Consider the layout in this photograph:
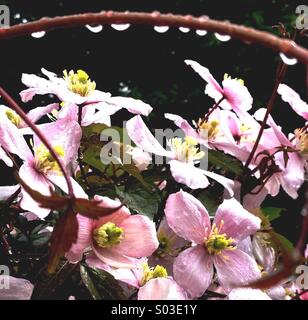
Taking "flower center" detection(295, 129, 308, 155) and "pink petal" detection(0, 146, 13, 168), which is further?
"flower center" detection(295, 129, 308, 155)

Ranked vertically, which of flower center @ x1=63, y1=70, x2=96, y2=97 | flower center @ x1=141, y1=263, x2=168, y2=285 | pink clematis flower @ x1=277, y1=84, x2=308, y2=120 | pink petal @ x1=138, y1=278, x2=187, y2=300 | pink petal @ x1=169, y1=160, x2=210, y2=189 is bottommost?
flower center @ x1=141, y1=263, x2=168, y2=285

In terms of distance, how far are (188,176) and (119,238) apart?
0.07 m

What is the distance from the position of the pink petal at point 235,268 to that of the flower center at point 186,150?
0.09 m

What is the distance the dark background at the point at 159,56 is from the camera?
7.88ft

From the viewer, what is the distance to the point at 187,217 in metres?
0.44

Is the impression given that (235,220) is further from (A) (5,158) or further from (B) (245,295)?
(A) (5,158)

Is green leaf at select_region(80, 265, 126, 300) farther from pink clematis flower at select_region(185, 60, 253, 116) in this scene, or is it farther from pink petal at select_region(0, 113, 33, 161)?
pink clematis flower at select_region(185, 60, 253, 116)

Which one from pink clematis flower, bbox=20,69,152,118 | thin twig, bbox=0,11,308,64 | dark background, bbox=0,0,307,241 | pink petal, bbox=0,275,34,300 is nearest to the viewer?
thin twig, bbox=0,11,308,64

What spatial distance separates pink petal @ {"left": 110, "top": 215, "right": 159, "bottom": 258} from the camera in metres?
0.41

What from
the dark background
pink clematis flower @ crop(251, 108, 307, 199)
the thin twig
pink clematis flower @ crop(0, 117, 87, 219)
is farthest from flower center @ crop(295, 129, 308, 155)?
the dark background

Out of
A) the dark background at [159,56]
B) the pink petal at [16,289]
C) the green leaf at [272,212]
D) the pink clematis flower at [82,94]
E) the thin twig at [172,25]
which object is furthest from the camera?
the dark background at [159,56]

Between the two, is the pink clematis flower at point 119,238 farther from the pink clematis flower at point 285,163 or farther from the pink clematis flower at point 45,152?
the pink clematis flower at point 285,163

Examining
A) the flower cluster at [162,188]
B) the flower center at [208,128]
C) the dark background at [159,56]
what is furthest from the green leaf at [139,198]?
the dark background at [159,56]

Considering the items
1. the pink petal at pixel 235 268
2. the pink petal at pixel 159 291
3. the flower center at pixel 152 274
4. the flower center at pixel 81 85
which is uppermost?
the flower center at pixel 81 85
